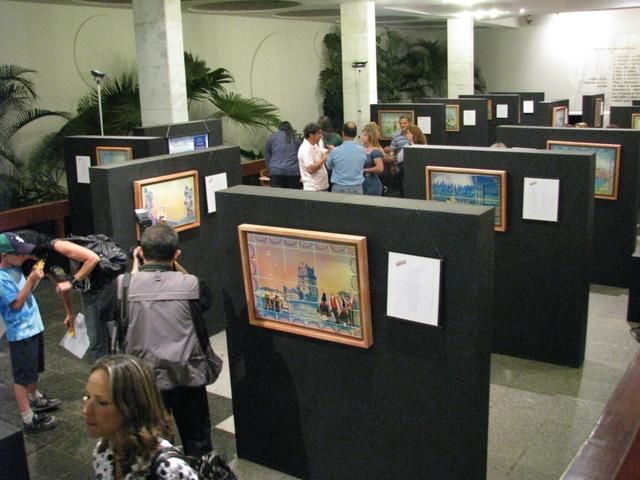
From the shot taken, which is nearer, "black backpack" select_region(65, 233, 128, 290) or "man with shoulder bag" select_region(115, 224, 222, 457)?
"man with shoulder bag" select_region(115, 224, 222, 457)

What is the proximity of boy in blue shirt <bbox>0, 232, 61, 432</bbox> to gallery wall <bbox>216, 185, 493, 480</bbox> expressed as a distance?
51.0 inches

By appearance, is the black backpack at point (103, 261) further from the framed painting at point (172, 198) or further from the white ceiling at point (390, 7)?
the white ceiling at point (390, 7)

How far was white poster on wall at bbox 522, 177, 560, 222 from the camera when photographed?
507 cm

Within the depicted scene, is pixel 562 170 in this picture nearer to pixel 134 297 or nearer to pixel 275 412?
pixel 275 412

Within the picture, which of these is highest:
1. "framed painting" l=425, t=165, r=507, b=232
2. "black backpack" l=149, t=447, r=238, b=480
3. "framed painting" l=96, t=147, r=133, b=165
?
"framed painting" l=96, t=147, r=133, b=165

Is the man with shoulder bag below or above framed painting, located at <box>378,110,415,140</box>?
below

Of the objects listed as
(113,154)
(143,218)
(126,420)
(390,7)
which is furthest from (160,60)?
(126,420)

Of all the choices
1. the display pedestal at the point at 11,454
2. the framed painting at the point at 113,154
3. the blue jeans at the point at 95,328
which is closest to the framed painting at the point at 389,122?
the framed painting at the point at 113,154

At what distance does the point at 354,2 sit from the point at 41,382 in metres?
10.7

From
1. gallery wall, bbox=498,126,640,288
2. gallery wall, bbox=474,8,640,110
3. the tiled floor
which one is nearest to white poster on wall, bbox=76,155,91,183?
the tiled floor

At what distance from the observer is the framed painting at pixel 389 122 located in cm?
1224

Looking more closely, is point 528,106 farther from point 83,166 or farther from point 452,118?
point 83,166

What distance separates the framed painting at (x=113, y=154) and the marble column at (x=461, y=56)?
1232cm

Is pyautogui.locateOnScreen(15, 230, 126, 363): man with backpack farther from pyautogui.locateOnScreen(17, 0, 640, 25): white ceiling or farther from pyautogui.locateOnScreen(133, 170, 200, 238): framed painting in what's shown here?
pyautogui.locateOnScreen(17, 0, 640, 25): white ceiling
